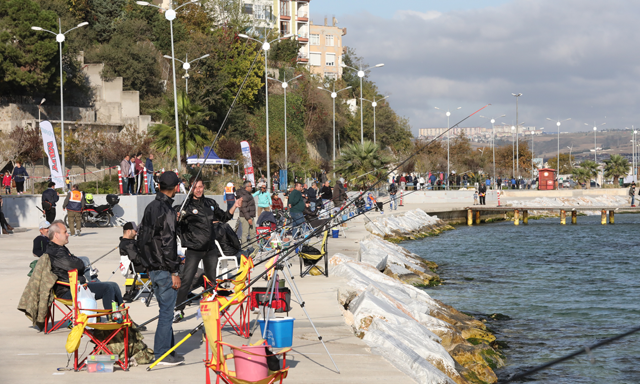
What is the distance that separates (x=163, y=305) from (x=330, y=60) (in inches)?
3542

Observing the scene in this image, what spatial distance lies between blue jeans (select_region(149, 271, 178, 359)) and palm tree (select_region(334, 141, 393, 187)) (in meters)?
33.6

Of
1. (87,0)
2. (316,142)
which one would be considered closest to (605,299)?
(87,0)

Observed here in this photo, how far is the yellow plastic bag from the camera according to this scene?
21.0 feet

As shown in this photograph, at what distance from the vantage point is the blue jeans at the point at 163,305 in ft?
22.6

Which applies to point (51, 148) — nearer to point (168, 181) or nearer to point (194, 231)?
point (194, 231)

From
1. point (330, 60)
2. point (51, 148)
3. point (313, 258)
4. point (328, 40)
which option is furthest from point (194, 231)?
point (328, 40)

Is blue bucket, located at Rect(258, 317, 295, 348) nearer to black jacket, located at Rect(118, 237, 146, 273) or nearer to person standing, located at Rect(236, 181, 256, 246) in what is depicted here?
black jacket, located at Rect(118, 237, 146, 273)

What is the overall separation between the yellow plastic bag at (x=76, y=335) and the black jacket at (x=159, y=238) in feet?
2.75

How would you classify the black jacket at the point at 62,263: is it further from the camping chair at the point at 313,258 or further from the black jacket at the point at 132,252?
the camping chair at the point at 313,258

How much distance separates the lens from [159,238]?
22.5 ft

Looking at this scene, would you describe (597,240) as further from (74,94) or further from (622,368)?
(74,94)

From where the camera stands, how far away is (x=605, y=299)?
18766 millimetres

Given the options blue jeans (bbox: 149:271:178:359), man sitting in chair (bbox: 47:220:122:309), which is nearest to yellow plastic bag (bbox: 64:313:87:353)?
blue jeans (bbox: 149:271:178:359)

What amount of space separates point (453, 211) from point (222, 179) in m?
15.3
